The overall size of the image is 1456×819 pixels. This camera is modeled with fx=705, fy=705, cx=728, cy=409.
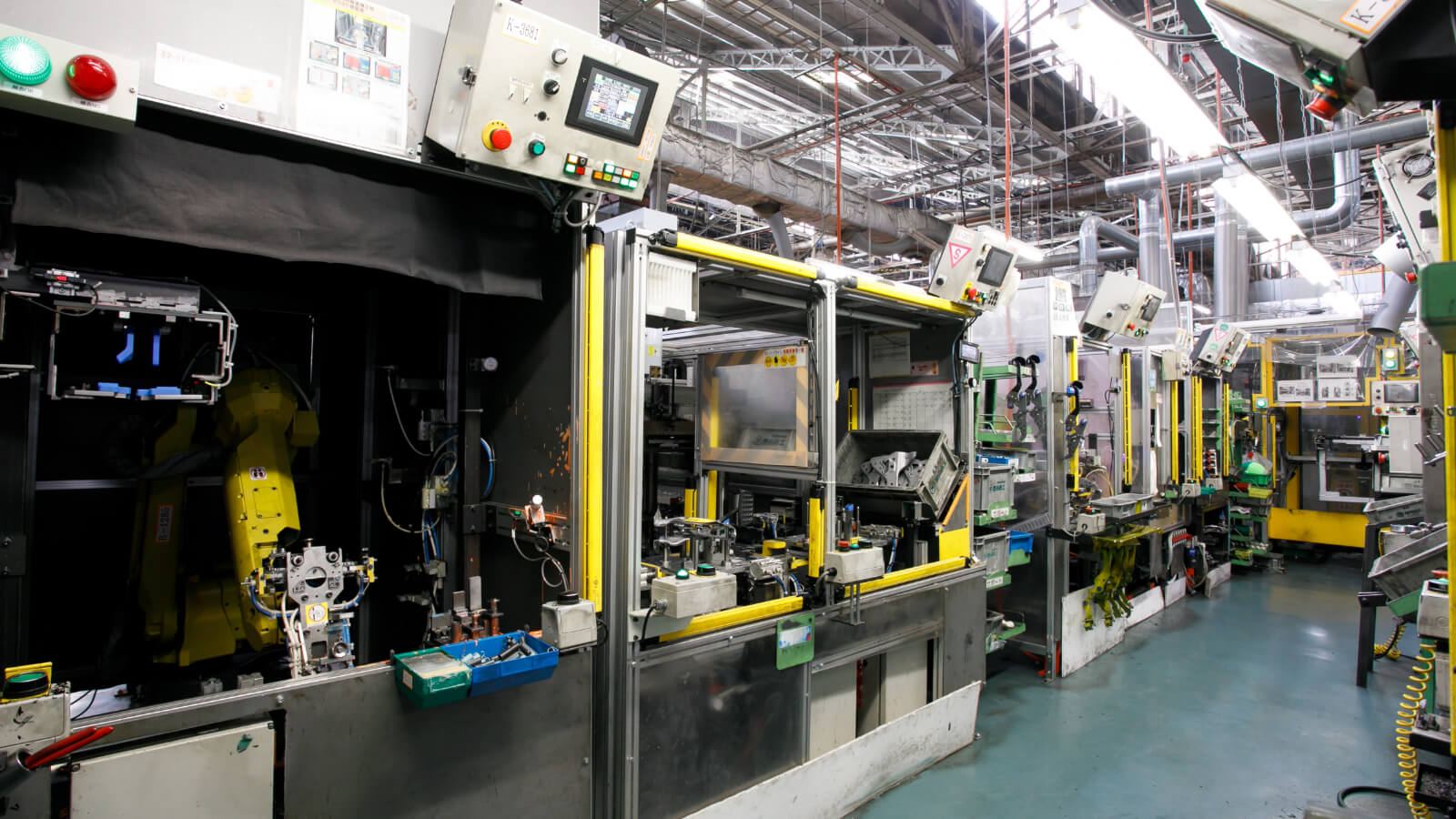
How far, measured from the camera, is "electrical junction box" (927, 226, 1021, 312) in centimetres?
351

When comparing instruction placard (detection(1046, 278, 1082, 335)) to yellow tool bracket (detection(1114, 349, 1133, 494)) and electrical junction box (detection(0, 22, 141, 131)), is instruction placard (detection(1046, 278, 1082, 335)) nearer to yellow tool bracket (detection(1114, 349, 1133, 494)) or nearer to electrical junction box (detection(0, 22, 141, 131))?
yellow tool bracket (detection(1114, 349, 1133, 494))

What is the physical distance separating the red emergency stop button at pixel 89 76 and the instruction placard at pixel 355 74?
14.8 inches

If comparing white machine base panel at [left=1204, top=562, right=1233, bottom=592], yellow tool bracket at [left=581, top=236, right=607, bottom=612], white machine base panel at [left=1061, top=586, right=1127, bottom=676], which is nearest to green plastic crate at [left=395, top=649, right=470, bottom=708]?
yellow tool bracket at [left=581, top=236, right=607, bottom=612]

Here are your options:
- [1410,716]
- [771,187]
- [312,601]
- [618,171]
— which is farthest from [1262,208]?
[312,601]

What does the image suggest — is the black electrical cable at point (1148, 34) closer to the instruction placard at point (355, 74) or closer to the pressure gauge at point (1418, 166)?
the pressure gauge at point (1418, 166)

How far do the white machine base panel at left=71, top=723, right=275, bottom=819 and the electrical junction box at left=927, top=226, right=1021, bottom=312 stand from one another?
3184 mm

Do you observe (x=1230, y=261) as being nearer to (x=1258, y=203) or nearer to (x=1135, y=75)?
(x=1258, y=203)

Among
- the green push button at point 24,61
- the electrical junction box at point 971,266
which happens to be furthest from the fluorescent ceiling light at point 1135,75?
the green push button at point 24,61

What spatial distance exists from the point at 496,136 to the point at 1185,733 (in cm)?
440

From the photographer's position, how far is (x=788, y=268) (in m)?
2.68

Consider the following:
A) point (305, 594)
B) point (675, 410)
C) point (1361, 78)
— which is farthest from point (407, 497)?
point (1361, 78)

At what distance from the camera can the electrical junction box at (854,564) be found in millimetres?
2717

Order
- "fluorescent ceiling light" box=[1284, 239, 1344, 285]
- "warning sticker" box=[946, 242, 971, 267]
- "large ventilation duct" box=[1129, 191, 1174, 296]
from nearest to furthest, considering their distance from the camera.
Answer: "warning sticker" box=[946, 242, 971, 267]
"fluorescent ceiling light" box=[1284, 239, 1344, 285]
"large ventilation duct" box=[1129, 191, 1174, 296]

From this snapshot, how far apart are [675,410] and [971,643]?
2.18 m
